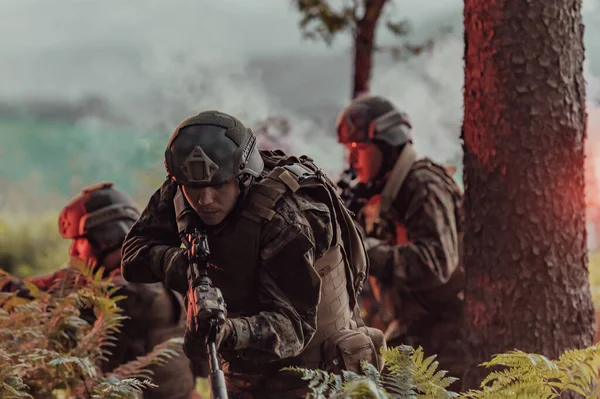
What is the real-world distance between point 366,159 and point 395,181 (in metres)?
0.36

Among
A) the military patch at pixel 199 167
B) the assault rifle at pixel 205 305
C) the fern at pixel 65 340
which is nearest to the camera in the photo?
the assault rifle at pixel 205 305

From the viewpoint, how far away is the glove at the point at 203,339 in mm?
3256

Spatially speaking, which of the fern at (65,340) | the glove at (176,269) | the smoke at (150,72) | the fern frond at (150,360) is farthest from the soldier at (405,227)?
the smoke at (150,72)

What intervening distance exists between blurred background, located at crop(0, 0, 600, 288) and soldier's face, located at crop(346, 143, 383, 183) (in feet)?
23.3

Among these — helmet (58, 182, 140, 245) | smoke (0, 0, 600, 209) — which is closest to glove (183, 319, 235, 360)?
helmet (58, 182, 140, 245)

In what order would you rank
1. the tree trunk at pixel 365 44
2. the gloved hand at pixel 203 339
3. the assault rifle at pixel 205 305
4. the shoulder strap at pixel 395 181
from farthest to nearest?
the tree trunk at pixel 365 44 → the shoulder strap at pixel 395 181 → the gloved hand at pixel 203 339 → the assault rifle at pixel 205 305

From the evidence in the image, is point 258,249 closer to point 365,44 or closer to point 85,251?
point 85,251

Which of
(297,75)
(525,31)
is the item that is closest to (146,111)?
(297,75)

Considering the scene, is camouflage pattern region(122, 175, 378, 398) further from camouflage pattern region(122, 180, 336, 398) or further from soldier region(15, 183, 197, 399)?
soldier region(15, 183, 197, 399)

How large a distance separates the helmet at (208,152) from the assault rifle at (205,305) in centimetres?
23

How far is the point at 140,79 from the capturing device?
14.3 meters

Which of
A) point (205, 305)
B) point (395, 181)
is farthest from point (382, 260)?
point (205, 305)

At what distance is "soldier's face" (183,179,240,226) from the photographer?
354cm

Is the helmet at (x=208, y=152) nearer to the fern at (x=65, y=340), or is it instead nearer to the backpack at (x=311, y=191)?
the backpack at (x=311, y=191)
